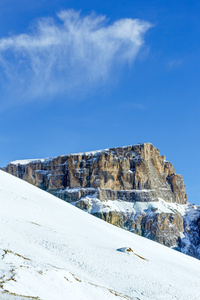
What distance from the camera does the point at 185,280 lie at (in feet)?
91.0

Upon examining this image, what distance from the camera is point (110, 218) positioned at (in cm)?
18400

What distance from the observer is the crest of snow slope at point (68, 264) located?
1519 cm

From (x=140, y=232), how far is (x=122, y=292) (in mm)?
169973

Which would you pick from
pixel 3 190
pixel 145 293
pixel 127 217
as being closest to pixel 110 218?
pixel 127 217

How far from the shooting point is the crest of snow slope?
49.8ft

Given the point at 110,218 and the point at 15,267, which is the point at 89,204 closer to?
the point at 110,218

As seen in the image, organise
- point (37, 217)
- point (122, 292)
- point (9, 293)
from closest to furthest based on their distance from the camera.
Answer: point (9, 293) < point (122, 292) < point (37, 217)

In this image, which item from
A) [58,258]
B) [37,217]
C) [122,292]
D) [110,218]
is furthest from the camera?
[110,218]

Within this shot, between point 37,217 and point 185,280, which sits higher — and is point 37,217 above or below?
above

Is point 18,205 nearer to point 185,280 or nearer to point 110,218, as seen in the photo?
point 185,280

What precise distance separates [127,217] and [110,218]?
1199 cm

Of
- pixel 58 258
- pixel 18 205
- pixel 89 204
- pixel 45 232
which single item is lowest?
pixel 58 258

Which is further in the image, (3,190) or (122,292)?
(3,190)

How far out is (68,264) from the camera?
21.0m
